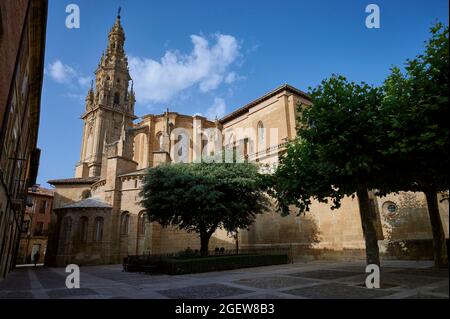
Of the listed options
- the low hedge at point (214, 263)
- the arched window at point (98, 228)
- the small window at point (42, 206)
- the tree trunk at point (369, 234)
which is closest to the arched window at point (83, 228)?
the arched window at point (98, 228)

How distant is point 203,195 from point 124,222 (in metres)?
15.6

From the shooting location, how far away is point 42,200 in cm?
5272

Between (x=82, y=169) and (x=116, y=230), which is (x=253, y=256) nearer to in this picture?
(x=116, y=230)

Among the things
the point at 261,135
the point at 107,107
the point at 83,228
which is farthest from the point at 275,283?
the point at 107,107

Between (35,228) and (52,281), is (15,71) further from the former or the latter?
(35,228)

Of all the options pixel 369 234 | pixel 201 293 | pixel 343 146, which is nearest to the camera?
pixel 201 293

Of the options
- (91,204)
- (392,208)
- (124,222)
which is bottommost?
(124,222)

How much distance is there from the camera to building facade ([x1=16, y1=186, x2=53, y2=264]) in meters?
46.5

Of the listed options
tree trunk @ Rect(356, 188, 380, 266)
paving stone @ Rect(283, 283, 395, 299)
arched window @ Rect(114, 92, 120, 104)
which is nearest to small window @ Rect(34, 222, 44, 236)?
arched window @ Rect(114, 92, 120, 104)

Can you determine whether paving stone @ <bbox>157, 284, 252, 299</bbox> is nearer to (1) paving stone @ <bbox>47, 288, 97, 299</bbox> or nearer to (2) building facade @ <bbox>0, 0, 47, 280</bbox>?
(1) paving stone @ <bbox>47, 288, 97, 299</bbox>

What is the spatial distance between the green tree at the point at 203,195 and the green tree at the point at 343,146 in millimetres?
7844

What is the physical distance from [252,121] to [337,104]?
86.6 feet

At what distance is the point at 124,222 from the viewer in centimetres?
3097

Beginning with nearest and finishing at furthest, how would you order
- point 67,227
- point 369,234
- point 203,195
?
point 369,234 → point 203,195 → point 67,227
